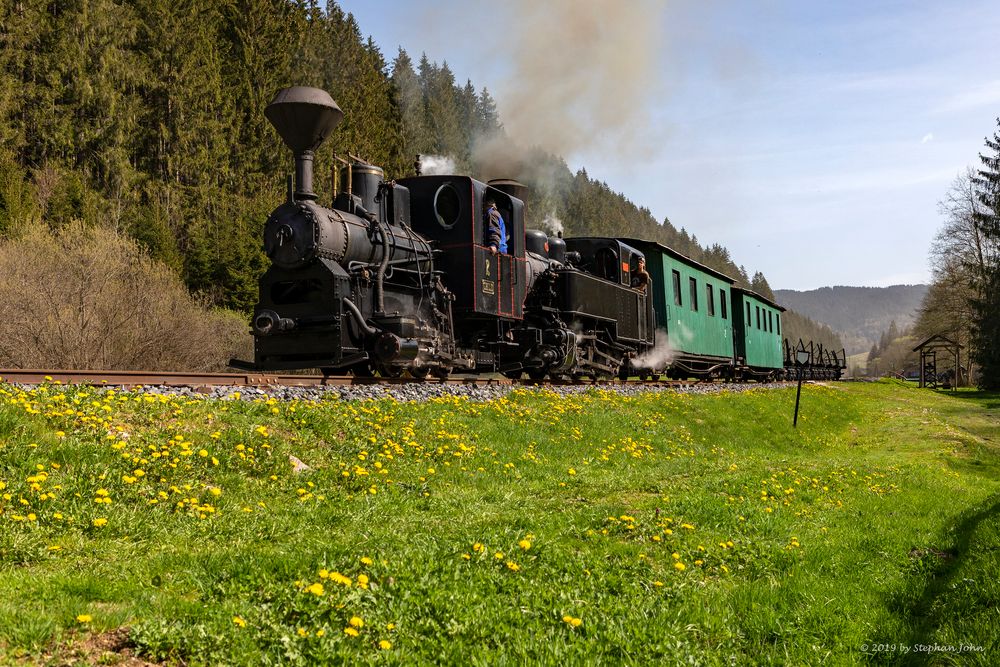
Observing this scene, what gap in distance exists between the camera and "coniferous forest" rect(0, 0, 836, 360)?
28.9m

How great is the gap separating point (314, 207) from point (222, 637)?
31.2 ft

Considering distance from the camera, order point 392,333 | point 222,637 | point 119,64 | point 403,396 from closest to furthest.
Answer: point 222,637 < point 403,396 < point 392,333 < point 119,64

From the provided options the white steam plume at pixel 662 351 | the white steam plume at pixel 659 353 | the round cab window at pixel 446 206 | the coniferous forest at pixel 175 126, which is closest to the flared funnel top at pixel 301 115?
the round cab window at pixel 446 206

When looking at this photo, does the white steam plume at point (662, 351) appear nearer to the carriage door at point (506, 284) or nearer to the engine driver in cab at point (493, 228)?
the carriage door at point (506, 284)

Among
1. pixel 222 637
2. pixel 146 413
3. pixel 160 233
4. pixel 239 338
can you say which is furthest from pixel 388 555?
pixel 160 233

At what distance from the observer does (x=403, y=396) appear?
1219 centimetres

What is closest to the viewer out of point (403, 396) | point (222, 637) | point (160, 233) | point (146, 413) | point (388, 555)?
point (222, 637)

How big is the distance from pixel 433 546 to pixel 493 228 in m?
10.5

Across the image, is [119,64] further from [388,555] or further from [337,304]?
[388,555]

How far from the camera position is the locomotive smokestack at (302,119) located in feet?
44.5

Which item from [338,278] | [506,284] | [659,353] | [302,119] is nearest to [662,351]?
[659,353]

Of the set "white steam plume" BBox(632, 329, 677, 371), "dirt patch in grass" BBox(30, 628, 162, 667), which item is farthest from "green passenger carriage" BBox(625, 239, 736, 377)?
"dirt patch in grass" BBox(30, 628, 162, 667)

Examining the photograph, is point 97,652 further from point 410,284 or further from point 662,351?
point 662,351

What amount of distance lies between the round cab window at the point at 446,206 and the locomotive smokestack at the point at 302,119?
8.69 feet
